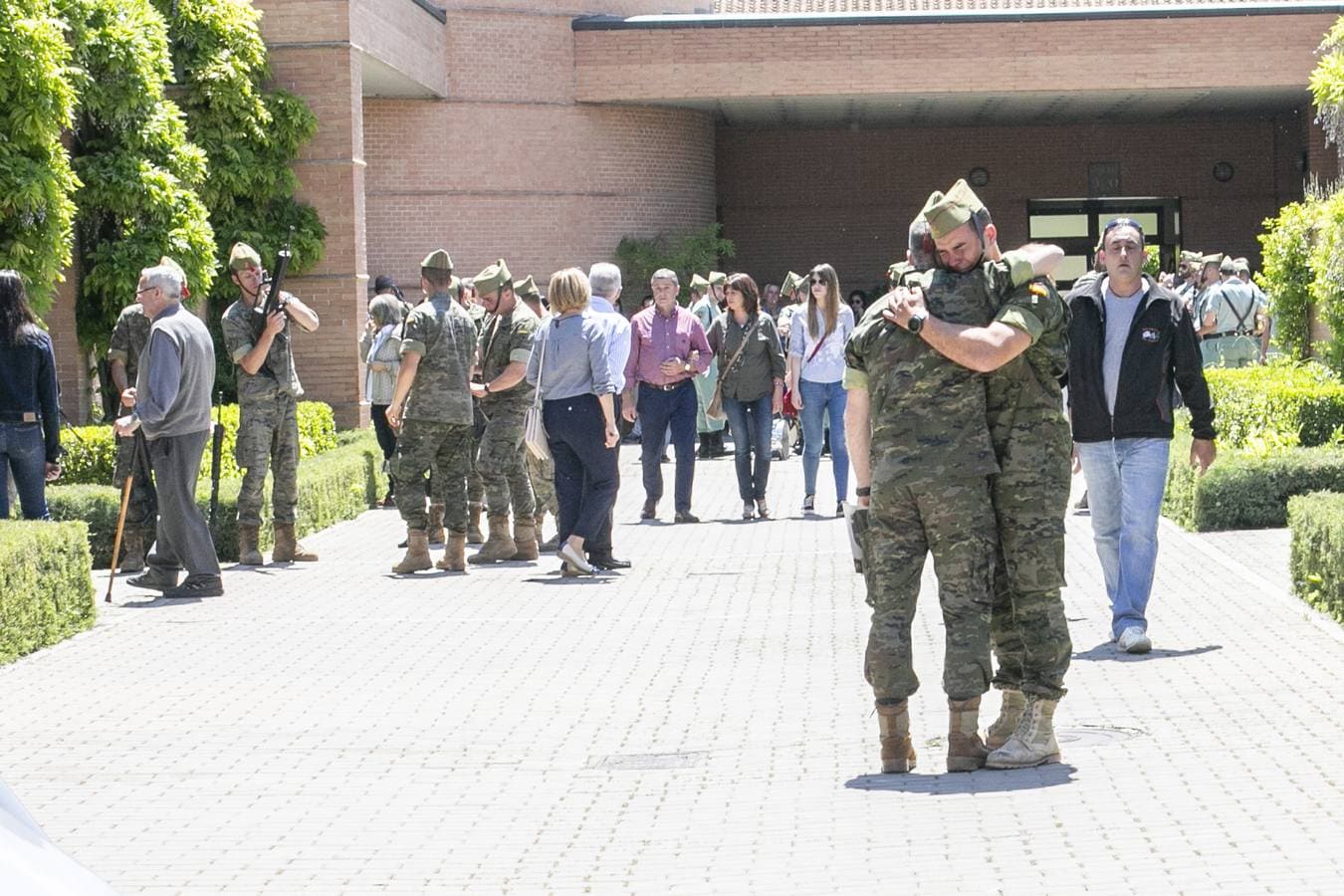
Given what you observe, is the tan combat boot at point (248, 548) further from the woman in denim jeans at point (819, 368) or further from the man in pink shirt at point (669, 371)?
the woman in denim jeans at point (819, 368)

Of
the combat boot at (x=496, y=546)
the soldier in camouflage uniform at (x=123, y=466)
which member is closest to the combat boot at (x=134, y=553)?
the soldier in camouflage uniform at (x=123, y=466)

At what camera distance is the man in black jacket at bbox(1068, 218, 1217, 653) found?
9109mm

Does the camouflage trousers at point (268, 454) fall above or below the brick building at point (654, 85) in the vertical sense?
below

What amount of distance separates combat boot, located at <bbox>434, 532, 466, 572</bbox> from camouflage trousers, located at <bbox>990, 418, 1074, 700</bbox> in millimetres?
6653

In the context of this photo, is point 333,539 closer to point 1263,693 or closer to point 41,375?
point 41,375

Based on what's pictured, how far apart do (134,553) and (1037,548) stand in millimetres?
7886

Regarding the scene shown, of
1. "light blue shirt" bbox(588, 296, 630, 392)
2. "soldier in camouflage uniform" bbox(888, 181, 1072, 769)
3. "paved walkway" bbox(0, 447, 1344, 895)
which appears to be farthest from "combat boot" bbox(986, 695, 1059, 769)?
"light blue shirt" bbox(588, 296, 630, 392)

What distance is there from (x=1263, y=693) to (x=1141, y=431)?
1592 mm

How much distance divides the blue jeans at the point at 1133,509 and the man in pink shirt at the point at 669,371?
21.7 feet

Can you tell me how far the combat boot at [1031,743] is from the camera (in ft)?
22.2

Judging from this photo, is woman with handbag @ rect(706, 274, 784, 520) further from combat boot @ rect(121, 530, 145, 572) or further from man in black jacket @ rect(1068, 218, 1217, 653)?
man in black jacket @ rect(1068, 218, 1217, 653)

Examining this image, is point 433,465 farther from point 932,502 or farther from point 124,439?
point 932,502

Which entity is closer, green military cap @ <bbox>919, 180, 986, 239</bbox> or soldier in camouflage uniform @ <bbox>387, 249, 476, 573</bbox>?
green military cap @ <bbox>919, 180, 986, 239</bbox>

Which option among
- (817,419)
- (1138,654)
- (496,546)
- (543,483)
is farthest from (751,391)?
(1138,654)
